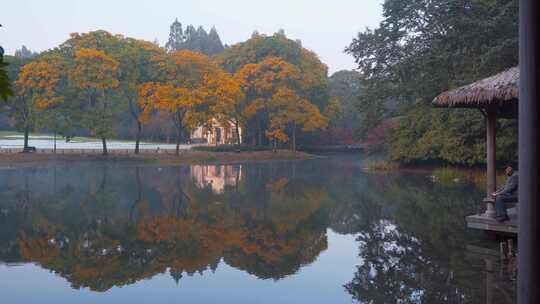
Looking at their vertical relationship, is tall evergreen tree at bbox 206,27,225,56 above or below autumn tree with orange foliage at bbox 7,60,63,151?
above

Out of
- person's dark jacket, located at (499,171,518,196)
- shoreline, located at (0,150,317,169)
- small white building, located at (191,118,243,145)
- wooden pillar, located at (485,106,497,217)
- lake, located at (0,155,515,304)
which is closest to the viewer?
lake, located at (0,155,515,304)

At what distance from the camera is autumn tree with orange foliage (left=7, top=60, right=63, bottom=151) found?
3691cm

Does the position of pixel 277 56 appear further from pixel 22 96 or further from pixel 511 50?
pixel 511 50

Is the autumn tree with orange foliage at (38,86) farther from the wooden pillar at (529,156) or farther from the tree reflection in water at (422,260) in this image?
the wooden pillar at (529,156)

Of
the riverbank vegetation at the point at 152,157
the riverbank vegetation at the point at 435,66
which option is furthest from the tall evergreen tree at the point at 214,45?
the riverbank vegetation at the point at 435,66

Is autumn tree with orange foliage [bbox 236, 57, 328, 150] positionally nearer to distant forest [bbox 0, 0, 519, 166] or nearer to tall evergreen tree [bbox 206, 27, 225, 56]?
distant forest [bbox 0, 0, 519, 166]

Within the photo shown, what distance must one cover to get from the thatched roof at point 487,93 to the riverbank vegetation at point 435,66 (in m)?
10.7

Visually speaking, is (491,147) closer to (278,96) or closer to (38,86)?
(38,86)

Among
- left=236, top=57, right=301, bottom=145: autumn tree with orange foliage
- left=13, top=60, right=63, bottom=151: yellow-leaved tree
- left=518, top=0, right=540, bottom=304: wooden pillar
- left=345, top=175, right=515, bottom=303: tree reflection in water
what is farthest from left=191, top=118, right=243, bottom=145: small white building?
left=518, top=0, right=540, bottom=304: wooden pillar

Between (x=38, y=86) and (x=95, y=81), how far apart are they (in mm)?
4014

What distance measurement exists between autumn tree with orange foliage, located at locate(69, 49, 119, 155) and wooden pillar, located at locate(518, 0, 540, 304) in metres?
37.1

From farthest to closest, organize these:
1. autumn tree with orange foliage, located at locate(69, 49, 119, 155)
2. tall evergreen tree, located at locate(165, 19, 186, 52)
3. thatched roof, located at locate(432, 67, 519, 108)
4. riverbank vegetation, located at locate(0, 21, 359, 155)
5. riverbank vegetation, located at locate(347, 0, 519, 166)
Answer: tall evergreen tree, located at locate(165, 19, 186, 52)
riverbank vegetation, located at locate(0, 21, 359, 155)
autumn tree with orange foliage, located at locate(69, 49, 119, 155)
riverbank vegetation, located at locate(347, 0, 519, 166)
thatched roof, located at locate(432, 67, 519, 108)

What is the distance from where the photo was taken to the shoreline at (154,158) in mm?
35875

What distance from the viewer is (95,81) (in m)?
37.2
